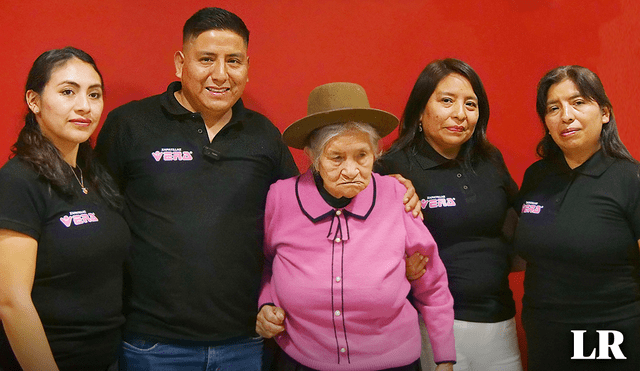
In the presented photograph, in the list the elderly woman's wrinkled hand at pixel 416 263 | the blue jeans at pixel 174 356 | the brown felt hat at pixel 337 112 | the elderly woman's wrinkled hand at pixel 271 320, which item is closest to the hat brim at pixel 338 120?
the brown felt hat at pixel 337 112

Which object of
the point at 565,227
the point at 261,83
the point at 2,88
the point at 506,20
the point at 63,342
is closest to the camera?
the point at 63,342

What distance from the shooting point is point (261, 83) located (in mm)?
2650

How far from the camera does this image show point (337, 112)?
188cm

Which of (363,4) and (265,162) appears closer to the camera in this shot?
(265,162)

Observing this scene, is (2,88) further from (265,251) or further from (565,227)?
(565,227)

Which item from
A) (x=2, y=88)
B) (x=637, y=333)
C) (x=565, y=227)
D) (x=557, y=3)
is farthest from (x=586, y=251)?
(x=2, y=88)

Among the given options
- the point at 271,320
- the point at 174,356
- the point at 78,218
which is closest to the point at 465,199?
the point at 271,320

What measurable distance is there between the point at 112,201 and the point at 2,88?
1063mm

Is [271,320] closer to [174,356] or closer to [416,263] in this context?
[174,356]

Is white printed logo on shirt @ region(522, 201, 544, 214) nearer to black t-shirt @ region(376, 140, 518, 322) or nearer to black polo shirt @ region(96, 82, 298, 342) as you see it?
black t-shirt @ region(376, 140, 518, 322)

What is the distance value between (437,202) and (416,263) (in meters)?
0.36

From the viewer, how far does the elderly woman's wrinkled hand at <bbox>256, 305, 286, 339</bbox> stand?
6.18 ft

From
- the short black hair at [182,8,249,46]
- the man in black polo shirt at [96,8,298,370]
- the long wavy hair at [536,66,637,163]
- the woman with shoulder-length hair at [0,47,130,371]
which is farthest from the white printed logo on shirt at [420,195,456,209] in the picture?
the woman with shoulder-length hair at [0,47,130,371]

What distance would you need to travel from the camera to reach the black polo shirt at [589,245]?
1998mm
